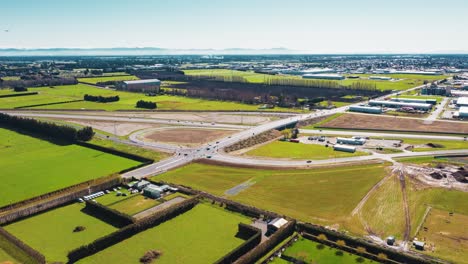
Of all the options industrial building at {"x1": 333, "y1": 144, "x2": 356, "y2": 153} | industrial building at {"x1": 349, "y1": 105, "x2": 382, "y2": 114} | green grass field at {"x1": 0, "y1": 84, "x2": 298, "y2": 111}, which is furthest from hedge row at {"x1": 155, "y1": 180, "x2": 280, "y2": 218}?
industrial building at {"x1": 349, "y1": 105, "x2": 382, "y2": 114}

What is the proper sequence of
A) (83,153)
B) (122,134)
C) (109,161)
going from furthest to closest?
(122,134), (83,153), (109,161)

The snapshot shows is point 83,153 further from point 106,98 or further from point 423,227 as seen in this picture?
point 106,98

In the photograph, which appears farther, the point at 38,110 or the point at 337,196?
the point at 38,110

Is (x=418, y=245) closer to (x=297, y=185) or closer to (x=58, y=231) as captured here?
(x=297, y=185)

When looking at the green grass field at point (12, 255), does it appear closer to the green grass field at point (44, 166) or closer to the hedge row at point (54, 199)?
the hedge row at point (54, 199)

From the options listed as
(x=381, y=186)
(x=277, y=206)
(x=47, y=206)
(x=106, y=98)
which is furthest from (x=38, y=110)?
(x=381, y=186)

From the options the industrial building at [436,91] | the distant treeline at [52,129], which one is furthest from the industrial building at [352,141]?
the industrial building at [436,91]
